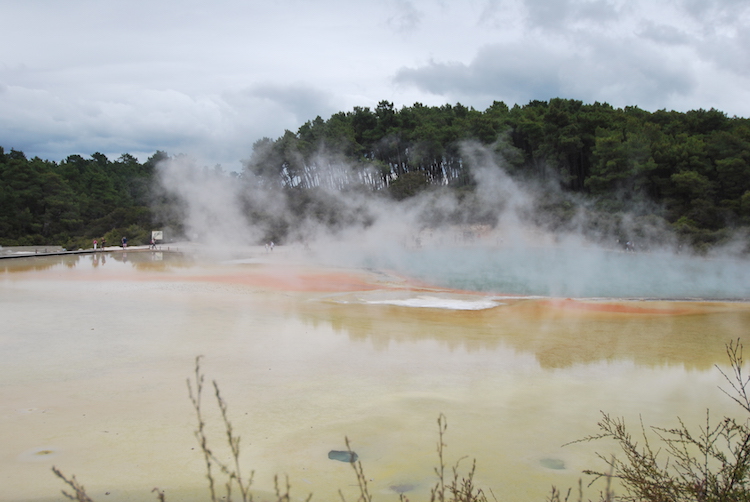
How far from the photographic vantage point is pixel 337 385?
630cm

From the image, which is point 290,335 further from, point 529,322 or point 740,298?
point 740,298

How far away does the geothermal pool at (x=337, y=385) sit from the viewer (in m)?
4.28

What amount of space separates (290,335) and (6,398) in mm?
3948

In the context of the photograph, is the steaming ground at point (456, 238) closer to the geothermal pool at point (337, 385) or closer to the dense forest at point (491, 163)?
the dense forest at point (491, 163)

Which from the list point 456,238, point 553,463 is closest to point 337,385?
point 553,463

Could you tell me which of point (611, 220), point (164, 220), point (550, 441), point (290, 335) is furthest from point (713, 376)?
point (164, 220)

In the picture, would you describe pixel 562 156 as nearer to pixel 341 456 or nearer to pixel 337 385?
pixel 337 385

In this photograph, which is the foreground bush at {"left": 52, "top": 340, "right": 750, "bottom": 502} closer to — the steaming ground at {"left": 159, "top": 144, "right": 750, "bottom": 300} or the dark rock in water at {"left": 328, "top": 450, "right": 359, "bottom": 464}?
the dark rock in water at {"left": 328, "top": 450, "right": 359, "bottom": 464}

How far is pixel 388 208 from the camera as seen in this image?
3678 cm

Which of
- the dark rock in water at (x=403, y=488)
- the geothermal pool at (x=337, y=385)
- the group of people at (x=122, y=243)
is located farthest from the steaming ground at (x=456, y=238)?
the dark rock in water at (x=403, y=488)

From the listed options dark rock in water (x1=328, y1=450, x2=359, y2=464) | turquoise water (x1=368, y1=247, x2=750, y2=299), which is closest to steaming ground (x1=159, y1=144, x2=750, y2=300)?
turquoise water (x1=368, y1=247, x2=750, y2=299)

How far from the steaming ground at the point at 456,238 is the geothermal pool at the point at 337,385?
632 cm

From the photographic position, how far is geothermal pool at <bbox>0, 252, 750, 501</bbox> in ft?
14.0

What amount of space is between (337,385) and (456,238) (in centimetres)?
2855
